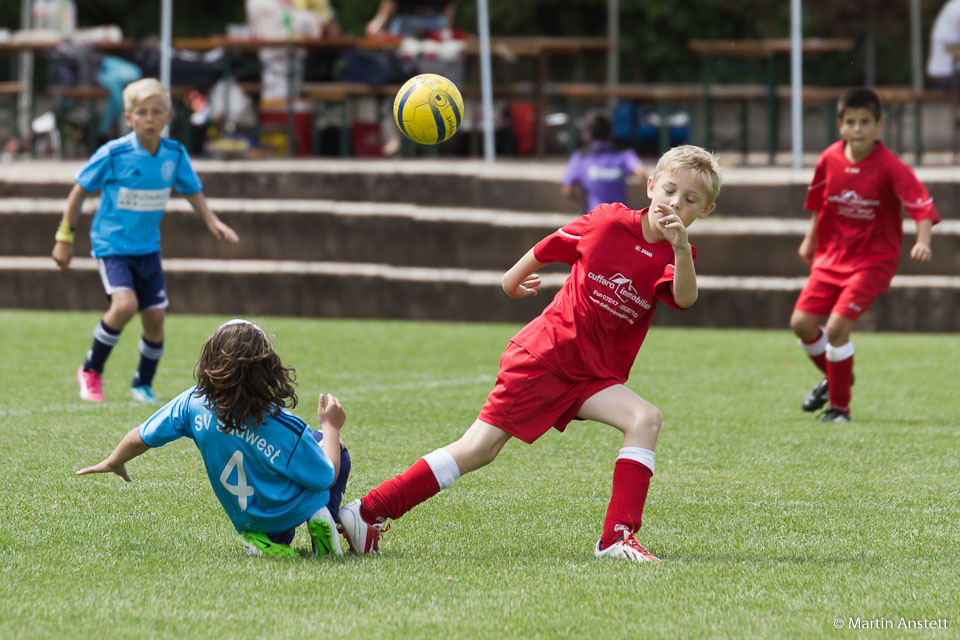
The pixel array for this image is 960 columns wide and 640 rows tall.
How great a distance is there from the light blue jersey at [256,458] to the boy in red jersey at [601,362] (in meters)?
0.24

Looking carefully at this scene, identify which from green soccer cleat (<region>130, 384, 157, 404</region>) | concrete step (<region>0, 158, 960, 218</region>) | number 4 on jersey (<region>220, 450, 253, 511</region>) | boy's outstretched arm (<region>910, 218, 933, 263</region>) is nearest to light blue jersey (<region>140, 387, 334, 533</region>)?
number 4 on jersey (<region>220, 450, 253, 511</region>)

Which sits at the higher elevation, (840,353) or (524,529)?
(840,353)

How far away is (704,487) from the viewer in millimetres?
5965

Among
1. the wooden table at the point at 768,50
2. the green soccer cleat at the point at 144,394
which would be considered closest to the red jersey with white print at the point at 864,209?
the green soccer cleat at the point at 144,394

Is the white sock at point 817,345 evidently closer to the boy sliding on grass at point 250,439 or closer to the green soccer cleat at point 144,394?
the green soccer cleat at point 144,394

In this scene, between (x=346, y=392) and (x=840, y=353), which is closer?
(x=840, y=353)

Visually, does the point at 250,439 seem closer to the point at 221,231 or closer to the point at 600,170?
the point at 221,231

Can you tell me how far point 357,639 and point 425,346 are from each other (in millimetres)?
7652

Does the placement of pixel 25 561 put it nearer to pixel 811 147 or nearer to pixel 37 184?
pixel 37 184

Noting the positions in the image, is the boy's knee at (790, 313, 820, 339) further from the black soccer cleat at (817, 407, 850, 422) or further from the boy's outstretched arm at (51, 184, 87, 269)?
the boy's outstretched arm at (51, 184, 87, 269)

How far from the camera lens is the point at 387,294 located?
1352 centimetres

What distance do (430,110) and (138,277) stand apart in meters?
2.64

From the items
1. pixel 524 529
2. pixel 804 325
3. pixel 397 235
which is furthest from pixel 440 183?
pixel 524 529

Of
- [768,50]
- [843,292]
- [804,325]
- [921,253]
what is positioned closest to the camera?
[921,253]
